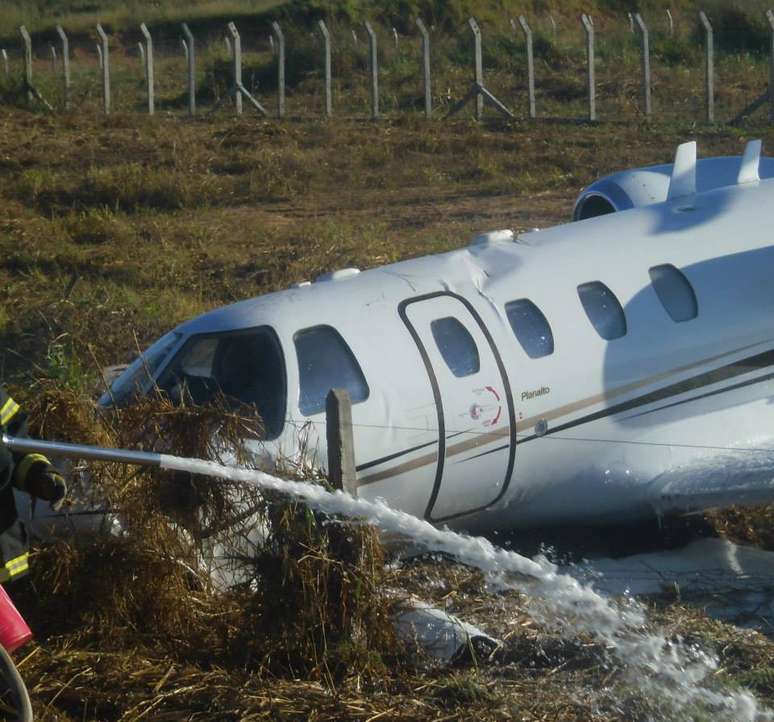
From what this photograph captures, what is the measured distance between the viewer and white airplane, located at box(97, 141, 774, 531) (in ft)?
30.2

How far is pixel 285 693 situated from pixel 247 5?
176 feet

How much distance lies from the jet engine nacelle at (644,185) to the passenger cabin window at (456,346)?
12.6 feet

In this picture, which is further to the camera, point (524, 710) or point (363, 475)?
point (363, 475)

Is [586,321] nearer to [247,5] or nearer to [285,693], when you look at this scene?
[285,693]

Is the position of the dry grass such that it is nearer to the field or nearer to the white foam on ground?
the field

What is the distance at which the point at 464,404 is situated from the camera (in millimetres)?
9398

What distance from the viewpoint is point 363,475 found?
896 cm

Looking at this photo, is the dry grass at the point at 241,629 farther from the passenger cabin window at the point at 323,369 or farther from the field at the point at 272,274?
the passenger cabin window at the point at 323,369

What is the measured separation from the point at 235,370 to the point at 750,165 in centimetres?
565

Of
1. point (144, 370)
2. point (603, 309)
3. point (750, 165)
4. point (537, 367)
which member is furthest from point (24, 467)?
point (750, 165)

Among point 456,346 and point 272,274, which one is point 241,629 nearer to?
point 456,346

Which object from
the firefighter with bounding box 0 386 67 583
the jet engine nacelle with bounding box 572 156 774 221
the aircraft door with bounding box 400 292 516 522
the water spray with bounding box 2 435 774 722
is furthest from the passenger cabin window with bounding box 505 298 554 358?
the firefighter with bounding box 0 386 67 583

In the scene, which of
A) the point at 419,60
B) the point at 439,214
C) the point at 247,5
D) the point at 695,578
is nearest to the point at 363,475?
the point at 695,578

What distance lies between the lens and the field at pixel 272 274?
22.0 ft
